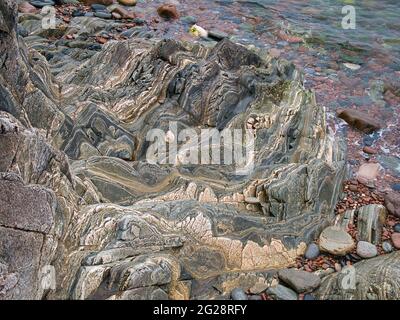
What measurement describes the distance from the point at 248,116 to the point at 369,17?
28.7 feet

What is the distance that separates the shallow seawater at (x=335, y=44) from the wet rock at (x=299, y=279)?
11.2 feet

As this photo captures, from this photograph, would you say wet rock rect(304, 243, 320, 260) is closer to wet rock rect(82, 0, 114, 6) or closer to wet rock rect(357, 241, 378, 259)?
wet rock rect(357, 241, 378, 259)

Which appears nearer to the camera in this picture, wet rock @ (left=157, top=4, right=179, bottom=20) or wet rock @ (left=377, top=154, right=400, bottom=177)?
wet rock @ (left=377, top=154, right=400, bottom=177)

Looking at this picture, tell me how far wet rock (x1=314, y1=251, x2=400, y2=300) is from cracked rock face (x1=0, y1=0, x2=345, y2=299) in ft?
1.97

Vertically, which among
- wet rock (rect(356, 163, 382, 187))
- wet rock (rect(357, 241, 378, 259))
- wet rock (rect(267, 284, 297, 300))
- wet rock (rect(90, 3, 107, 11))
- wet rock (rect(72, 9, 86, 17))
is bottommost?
wet rock (rect(357, 241, 378, 259))

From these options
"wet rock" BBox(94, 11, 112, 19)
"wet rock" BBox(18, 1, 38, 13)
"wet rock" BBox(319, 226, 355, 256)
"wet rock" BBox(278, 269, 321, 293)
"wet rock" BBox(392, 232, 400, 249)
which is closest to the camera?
"wet rock" BBox(278, 269, 321, 293)

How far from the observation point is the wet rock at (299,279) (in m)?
5.83

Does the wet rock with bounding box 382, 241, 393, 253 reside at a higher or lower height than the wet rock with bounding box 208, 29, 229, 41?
lower

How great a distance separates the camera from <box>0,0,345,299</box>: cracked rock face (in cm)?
488

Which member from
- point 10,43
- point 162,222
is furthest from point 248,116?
point 10,43

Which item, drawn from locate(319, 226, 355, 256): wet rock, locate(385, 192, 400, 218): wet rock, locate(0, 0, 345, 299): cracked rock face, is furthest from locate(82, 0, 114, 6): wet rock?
locate(319, 226, 355, 256): wet rock

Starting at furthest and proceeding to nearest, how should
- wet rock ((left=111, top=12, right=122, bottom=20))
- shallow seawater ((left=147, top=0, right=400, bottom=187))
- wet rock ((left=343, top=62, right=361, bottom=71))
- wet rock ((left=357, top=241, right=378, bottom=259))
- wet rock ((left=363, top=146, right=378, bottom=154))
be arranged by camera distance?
wet rock ((left=111, top=12, right=122, bottom=20))
wet rock ((left=343, top=62, right=361, bottom=71))
shallow seawater ((left=147, top=0, right=400, bottom=187))
wet rock ((left=363, top=146, right=378, bottom=154))
wet rock ((left=357, top=241, right=378, bottom=259))

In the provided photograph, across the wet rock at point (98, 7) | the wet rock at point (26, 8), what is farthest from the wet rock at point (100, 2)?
the wet rock at point (26, 8)

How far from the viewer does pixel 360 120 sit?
10.3m
